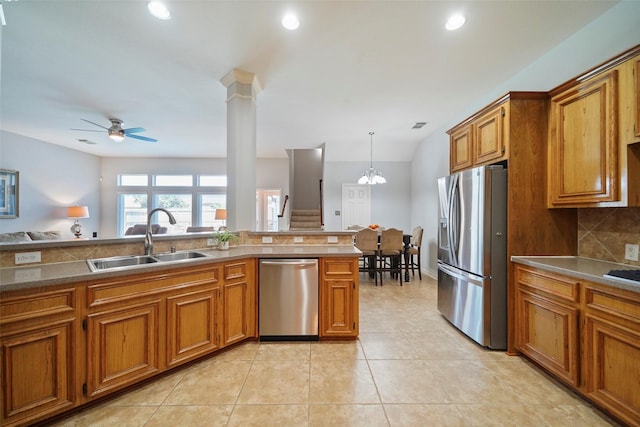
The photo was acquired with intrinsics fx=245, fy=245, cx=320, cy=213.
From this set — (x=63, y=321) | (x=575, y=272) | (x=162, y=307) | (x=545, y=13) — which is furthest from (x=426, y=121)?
(x=63, y=321)

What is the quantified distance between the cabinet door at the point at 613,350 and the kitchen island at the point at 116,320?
64.8 inches

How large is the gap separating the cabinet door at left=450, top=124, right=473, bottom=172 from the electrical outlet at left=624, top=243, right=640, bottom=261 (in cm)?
129

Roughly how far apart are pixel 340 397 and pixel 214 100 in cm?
389

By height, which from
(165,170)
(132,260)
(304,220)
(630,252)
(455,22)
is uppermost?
(455,22)

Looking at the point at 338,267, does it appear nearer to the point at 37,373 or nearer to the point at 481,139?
the point at 481,139

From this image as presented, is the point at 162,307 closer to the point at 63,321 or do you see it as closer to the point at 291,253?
the point at 63,321

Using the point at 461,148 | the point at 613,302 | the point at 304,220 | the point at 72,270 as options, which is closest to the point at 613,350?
the point at 613,302

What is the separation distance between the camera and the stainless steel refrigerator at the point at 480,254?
2219 mm

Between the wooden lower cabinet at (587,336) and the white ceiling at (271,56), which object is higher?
the white ceiling at (271,56)

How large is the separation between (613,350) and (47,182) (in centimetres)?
905

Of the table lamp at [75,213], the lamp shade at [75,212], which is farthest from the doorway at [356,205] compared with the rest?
the lamp shade at [75,212]

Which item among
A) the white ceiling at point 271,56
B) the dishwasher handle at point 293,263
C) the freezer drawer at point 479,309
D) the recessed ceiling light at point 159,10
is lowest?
the freezer drawer at point 479,309

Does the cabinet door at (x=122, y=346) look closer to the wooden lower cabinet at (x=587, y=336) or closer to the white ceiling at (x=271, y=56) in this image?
the white ceiling at (x=271, y=56)

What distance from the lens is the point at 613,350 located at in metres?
1.45
